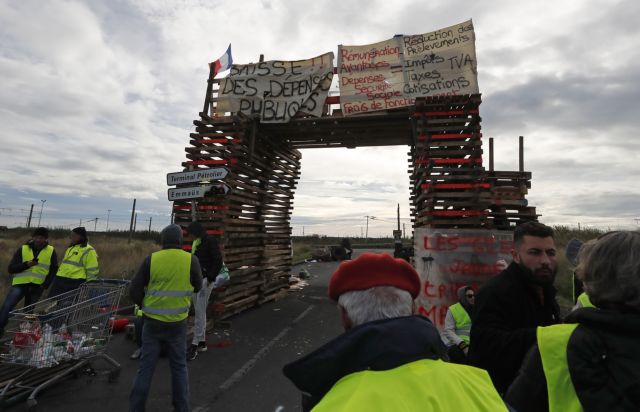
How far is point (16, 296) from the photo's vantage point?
650 cm

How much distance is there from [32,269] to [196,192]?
335 centimetres

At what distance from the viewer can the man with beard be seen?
7.79ft

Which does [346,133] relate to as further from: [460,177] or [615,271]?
[615,271]

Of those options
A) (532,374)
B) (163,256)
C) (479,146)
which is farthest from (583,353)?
(479,146)

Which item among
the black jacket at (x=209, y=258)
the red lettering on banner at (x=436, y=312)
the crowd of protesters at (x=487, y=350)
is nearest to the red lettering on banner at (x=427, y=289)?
the red lettering on banner at (x=436, y=312)

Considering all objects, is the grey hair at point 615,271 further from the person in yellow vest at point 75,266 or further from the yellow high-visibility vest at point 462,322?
Result: the person in yellow vest at point 75,266

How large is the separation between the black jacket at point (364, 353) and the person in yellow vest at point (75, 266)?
6.88m

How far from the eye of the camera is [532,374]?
1574 millimetres

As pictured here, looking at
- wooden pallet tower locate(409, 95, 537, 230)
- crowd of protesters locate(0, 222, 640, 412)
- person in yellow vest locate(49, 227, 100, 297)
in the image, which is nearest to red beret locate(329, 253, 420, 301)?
crowd of protesters locate(0, 222, 640, 412)

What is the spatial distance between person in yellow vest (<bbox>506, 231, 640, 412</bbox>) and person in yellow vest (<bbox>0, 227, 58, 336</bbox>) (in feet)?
25.7

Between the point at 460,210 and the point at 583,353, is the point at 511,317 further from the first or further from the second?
the point at 460,210

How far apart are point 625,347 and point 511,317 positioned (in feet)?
4.30

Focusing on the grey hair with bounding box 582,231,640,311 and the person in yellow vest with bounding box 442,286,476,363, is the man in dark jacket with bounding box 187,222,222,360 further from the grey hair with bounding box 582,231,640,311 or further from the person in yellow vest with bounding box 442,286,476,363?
the grey hair with bounding box 582,231,640,311

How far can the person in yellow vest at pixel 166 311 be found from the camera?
387cm
